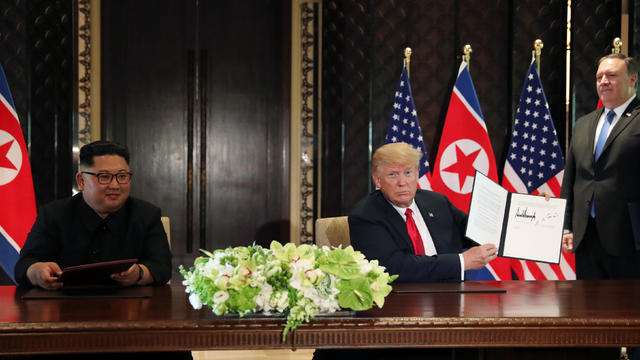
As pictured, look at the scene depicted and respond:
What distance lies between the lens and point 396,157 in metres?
2.64

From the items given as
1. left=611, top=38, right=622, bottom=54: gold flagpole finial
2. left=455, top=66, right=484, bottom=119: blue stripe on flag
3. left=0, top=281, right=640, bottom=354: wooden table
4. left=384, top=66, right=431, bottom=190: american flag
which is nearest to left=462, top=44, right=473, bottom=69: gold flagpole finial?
left=455, top=66, right=484, bottom=119: blue stripe on flag

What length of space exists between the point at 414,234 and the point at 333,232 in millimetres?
413

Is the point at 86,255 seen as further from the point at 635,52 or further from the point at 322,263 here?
the point at 635,52

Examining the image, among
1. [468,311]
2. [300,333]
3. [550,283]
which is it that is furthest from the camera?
[550,283]

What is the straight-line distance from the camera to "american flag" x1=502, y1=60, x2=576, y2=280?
442 cm

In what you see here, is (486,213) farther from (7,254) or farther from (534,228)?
(7,254)

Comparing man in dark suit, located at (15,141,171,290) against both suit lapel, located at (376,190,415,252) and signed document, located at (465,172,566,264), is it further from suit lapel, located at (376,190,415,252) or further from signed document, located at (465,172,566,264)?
signed document, located at (465,172,566,264)

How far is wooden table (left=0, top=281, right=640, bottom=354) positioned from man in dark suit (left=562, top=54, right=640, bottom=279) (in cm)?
151

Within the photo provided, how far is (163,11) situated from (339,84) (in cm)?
154

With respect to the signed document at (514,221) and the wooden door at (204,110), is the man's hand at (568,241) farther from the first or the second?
the wooden door at (204,110)

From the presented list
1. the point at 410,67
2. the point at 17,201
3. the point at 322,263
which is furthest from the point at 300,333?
the point at 410,67

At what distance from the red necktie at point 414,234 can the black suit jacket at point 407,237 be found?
1.3 inches

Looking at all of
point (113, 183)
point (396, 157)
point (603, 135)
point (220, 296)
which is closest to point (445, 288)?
point (396, 157)

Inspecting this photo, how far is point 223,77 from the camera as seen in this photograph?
202 inches
